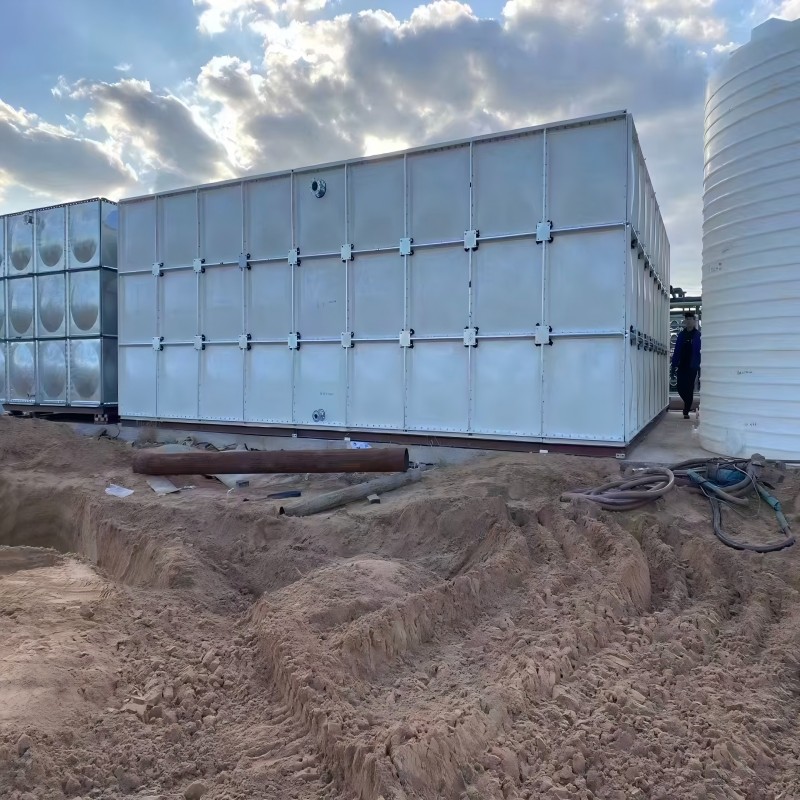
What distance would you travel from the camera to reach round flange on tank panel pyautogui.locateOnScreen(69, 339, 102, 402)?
35.8 feet

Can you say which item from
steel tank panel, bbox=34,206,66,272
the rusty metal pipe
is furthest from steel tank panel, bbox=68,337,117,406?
the rusty metal pipe

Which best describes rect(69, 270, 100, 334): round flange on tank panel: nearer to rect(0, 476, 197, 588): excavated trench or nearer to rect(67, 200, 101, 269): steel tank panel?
rect(67, 200, 101, 269): steel tank panel

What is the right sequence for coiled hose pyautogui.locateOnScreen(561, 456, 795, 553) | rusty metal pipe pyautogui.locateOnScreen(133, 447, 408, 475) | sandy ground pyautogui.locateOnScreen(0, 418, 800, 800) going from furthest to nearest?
1. rusty metal pipe pyautogui.locateOnScreen(133, 447, 408, 475)
2. coiled hose pyautogui.locateOnScreen(561, 456, 795, 553)
3. sandy ground pyautogui.locateOnScreen(0, 418, 800, 800)

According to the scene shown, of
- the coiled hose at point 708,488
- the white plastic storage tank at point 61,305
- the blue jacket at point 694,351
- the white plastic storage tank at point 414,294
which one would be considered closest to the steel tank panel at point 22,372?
the white plastic storage tank at point 61,305

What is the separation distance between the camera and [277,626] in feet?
11.2

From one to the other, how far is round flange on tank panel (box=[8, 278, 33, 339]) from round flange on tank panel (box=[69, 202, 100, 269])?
1316 mm

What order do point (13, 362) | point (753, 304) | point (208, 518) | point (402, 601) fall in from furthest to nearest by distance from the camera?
point (13, 362)
point (753, 304)
point (208, 518)
point (402, 601)

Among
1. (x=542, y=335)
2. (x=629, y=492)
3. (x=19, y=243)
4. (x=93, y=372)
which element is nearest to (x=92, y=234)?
(x=19, y=243)

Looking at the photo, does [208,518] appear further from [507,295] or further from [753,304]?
[753,304]

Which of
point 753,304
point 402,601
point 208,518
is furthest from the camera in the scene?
point 753,304

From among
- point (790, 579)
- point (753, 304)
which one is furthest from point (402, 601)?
point (753, 304)

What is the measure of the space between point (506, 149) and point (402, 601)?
19.2ft

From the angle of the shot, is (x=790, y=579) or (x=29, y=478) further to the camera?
(x=29, y=478)

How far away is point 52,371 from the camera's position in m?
11.3
